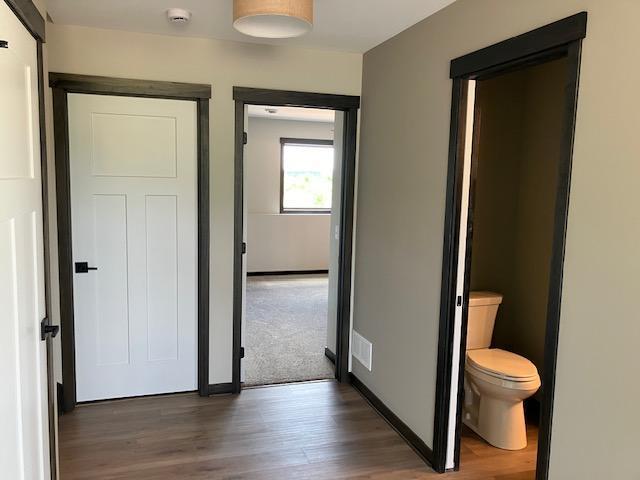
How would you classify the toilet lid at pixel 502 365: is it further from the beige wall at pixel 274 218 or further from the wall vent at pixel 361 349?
the beige wall at pixel 274 218

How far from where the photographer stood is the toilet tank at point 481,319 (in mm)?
3277

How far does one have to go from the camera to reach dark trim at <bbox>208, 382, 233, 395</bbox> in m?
3.62

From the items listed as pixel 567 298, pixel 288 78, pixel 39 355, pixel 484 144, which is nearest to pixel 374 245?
pixel 484 144

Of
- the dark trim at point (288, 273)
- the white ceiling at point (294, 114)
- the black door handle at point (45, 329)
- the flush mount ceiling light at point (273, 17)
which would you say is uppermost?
the white ceiling at point (294, 114)

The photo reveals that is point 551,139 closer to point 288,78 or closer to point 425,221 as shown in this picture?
point 425,221

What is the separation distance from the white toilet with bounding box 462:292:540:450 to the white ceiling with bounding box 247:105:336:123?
4.13 m

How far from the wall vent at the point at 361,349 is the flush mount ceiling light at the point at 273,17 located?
2.11 meters

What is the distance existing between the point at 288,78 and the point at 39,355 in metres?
2.38

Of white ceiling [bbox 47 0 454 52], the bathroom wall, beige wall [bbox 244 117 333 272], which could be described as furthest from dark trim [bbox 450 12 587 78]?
beige wall [bbox 244 117 333 272]

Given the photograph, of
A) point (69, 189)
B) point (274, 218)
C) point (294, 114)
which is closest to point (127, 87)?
point (69, 189)

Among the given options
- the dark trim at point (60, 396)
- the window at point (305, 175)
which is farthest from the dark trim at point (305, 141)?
the dark trim at point (60, 396)

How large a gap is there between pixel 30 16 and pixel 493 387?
2.77 meters

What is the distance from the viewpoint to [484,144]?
348 cm

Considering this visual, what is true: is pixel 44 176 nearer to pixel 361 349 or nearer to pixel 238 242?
pixel 238 242
